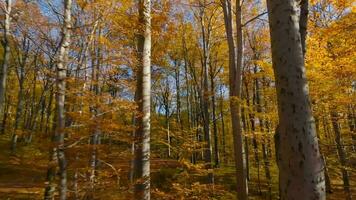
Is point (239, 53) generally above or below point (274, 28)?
above

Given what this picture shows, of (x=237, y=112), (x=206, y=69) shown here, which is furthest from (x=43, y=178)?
(x=237, y=112)

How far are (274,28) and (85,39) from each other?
11.7m

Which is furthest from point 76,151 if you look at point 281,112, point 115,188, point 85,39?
point 85,39

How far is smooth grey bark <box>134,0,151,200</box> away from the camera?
5688 millimetres

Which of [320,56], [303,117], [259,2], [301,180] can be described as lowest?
[301,180]

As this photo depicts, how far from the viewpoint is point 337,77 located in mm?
10852

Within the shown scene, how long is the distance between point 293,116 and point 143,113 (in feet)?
13.0

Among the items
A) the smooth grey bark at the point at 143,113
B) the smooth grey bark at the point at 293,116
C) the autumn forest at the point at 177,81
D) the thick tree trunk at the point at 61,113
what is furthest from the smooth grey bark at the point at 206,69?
the smooth grey bark at the point at 293,116

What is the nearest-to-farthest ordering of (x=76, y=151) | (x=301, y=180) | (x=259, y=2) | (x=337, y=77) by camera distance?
(x=301, y=180) < (x=76, y=151) < (x=337, y=77) < (x=259, y=2)

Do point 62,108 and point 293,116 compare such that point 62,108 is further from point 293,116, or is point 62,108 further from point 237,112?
point 293,116

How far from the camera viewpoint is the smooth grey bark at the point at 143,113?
5.69 meters

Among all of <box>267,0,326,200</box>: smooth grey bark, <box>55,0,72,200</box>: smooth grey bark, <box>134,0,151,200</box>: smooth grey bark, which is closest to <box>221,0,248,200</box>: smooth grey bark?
<box>134,0,151,200</box>: smooth grey bark

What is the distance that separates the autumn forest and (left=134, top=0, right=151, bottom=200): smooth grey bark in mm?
23

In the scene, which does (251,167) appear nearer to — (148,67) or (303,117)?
(148,67)
